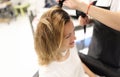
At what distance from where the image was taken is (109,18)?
934 mm

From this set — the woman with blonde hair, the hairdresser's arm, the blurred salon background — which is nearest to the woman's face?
the woman with blonde hair

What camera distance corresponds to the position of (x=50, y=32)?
93 centimetres

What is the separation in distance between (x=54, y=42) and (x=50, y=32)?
63 millimetres

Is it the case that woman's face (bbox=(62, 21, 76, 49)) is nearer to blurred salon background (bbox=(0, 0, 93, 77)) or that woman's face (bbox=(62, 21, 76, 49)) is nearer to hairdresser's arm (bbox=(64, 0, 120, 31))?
hairdresser's arm (bbox=(64, 0, 120, 31))

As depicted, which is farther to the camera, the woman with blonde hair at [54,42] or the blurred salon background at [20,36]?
the blurred salon background at [20,36]

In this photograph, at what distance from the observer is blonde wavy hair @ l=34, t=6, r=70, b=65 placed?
3.07 ft

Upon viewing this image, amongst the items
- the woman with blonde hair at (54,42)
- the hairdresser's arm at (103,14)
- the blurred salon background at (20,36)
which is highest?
the hairdresser's arm at (103,14)

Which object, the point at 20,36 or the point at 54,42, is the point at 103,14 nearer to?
the point at 54,42

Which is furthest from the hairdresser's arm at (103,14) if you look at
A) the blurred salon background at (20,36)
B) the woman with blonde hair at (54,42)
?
the blurred salon background at (20,36)

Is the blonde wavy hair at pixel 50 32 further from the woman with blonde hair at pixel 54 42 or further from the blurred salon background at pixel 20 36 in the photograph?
the blurred salon background at pixel 20 36

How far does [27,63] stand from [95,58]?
5.11 feet

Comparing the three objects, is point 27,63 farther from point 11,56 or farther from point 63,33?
point 63,33

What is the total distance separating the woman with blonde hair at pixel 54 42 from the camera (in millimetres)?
941

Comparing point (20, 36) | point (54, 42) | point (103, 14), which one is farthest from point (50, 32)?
point (20, 36)
